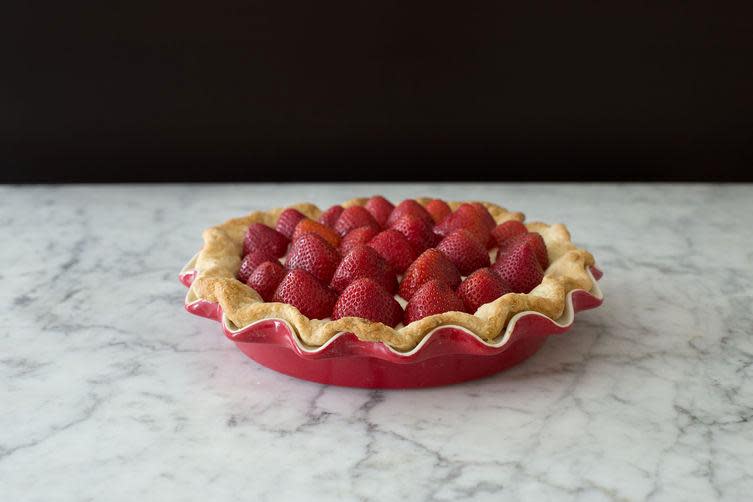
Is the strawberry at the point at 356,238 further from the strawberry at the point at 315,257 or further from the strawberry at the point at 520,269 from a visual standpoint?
the strawberry at the point at 520,269

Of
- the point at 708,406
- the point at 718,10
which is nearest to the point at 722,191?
the point at 718,10

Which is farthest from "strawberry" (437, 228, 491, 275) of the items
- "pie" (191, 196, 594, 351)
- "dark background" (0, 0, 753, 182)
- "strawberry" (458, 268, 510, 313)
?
"dark background" (0, 0, 753, 182)

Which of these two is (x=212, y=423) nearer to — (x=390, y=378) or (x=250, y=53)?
(x=390, y=378)

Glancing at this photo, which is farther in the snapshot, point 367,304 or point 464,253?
point 464,253

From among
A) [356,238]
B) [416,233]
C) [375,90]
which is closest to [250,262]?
[356,238]

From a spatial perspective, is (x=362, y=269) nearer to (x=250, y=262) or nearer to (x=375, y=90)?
(x=250, y=262)

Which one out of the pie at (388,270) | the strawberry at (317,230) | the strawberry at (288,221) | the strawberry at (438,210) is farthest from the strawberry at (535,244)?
the strawberry at (288,221)

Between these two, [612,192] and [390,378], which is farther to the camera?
[612,192]
